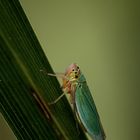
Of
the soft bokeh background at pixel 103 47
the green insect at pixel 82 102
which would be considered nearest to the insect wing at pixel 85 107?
the green insect at pixel 82 102

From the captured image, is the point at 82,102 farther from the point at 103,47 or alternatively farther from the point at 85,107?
the point at 103,47

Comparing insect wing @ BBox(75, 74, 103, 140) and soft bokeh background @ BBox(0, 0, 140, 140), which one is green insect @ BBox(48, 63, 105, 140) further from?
soft bokeh background @ BBox(0, 0, 140, 140)

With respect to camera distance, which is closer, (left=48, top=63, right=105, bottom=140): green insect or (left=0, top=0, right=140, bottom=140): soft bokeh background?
(left=48, top=63, right=105, bottom=140): green insect

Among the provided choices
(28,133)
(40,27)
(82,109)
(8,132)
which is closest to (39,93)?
(28,133)

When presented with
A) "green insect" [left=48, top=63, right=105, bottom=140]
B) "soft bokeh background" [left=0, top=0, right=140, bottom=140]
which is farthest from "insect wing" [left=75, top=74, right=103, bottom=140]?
"soft bokeh background" [left=0, top=0, right=140, bottom=140]

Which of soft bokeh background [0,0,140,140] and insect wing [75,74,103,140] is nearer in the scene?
insect wing [75,74,103,140]
